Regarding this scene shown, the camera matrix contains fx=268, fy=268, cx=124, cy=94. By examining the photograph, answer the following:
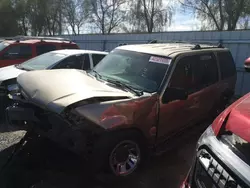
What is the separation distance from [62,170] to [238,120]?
2804 millimetres

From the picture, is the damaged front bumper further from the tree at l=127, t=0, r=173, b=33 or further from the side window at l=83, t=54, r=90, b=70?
the tree at l=127, t=0, r=173, b=33

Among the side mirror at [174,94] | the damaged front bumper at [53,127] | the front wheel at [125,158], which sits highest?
the side mirror at [174,94]

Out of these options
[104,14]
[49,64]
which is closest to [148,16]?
[104,14]

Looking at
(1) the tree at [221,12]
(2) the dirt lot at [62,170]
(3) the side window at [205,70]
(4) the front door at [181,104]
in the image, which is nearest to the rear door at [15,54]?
(2) the dirt lot at [62,170]

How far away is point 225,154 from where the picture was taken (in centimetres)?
190

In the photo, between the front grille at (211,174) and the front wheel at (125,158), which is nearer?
the front grille at (211,174)

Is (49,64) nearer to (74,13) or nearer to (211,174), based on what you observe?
(211,174)

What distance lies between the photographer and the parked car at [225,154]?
1755 mm

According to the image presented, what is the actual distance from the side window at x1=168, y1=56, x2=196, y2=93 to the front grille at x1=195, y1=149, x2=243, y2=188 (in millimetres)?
2118

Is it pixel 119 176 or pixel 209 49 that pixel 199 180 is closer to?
pixel 119 176

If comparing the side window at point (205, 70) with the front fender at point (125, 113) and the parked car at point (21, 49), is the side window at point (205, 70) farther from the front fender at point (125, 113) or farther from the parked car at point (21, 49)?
the parked car at point (21, 49)

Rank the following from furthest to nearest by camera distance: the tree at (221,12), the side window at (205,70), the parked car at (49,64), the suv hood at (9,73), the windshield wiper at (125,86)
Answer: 1. the tree at (221,12)
2. the suv hood at (9,73)
3. the parked car at (49,64)
4. the side window at (205,70)
5. the windshield wiper at (125,86)

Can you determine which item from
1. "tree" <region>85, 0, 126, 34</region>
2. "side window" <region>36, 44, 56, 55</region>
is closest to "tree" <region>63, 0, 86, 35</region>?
"tree" <region>85, 0, 126, 34</region>

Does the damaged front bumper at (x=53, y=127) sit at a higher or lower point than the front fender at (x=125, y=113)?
lower
